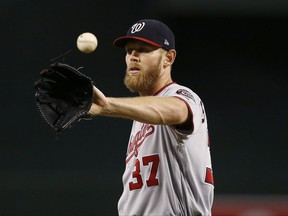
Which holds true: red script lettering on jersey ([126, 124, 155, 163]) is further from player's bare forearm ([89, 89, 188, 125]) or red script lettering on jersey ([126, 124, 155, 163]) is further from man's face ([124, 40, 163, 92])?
player's bare forearm ([89, 89, 188, 125])

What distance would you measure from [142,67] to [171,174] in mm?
510

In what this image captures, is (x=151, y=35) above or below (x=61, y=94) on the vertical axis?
above

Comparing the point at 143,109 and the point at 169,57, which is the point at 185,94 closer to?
the point at 143,109

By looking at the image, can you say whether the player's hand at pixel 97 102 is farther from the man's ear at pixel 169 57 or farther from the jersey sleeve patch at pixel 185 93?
the man's ear at pixel 169 57

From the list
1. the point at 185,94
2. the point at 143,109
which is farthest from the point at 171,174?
the point at 143,109

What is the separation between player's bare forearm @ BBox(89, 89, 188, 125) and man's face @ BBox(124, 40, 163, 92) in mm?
454

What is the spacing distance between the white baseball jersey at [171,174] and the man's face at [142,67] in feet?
0.51

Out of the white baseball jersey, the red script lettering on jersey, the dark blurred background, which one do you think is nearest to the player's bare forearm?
the white baseball jersey

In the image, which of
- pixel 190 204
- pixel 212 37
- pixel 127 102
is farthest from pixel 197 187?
pixel 212 37

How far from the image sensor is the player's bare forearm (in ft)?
7.43

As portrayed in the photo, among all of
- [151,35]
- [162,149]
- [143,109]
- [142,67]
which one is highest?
[151,35]

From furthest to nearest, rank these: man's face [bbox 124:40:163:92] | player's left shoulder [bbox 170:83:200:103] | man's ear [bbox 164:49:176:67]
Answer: man's ear [bbox 164:49:176:67] → man's face [bbox 124:40:163:92] → player's left shoulder [bbox 170:83:200:103]

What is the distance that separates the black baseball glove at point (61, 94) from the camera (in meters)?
2.29

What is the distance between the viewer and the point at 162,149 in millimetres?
2680
